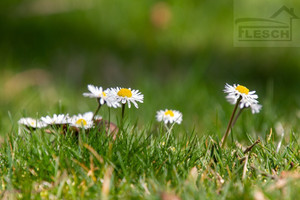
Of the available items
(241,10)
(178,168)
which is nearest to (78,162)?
(178,168)

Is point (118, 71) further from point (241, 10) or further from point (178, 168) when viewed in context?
point (178, 168)

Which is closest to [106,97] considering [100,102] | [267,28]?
[100,102]

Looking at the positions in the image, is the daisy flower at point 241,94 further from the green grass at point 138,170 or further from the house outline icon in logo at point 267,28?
the house outline icon in logo at point 267,28

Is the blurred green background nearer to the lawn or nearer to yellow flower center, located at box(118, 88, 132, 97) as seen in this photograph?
the lawn

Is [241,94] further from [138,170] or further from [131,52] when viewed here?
[131,52]

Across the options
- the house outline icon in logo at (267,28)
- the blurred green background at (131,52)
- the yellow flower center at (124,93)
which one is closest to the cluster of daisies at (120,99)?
the yellow flower center at (124,93)

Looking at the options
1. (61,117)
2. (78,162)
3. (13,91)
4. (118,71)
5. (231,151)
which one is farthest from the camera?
(118,71)
